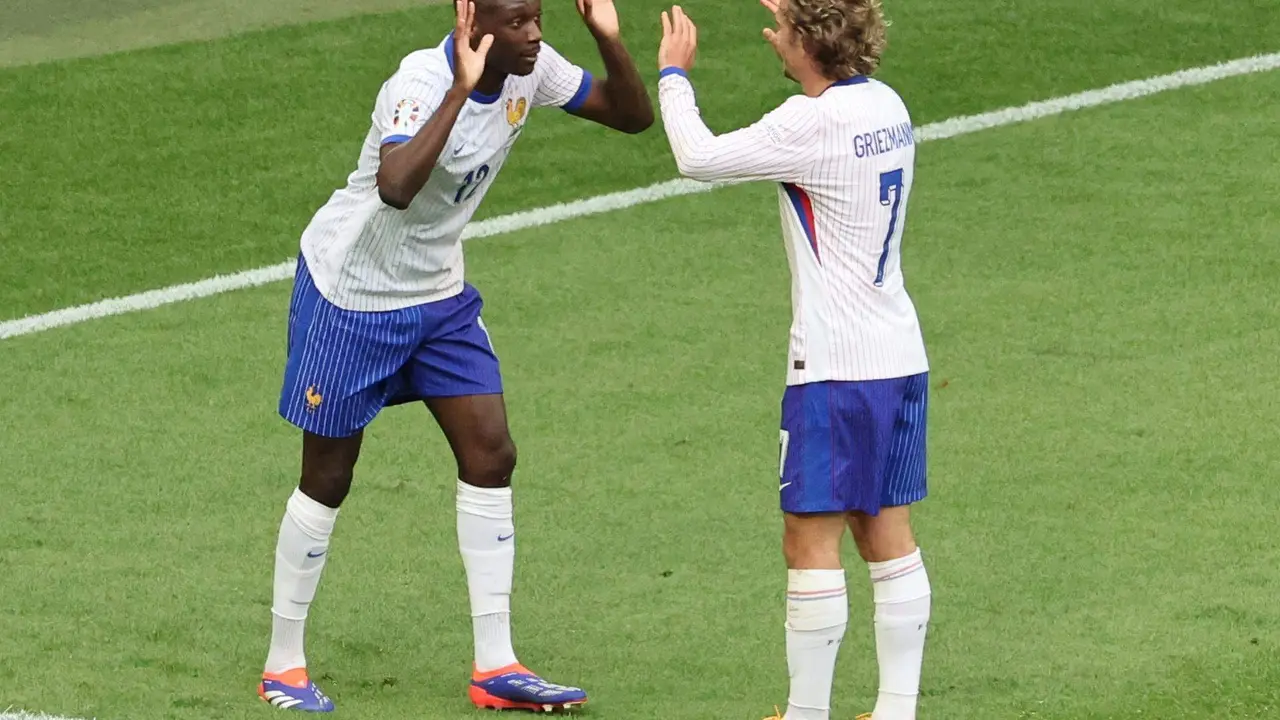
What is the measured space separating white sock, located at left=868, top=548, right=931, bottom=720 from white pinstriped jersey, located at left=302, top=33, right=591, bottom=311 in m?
1.29

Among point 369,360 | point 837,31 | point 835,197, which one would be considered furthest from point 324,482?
point 837,31

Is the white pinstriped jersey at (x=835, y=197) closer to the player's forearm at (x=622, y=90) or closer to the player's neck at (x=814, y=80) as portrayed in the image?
the player's neck at (x=814, y=80)

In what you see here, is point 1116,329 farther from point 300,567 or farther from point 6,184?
point 6,184

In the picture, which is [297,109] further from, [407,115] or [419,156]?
[419,156]

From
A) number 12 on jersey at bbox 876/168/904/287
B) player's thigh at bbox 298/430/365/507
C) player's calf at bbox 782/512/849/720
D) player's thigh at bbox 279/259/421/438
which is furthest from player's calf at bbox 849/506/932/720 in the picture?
player's thigh at bbox 298/430/365/507

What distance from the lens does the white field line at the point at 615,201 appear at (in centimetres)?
906

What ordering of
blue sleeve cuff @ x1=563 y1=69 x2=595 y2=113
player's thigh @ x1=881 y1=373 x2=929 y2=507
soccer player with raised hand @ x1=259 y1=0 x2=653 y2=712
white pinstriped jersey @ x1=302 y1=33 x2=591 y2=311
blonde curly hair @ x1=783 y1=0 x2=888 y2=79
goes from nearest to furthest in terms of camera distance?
blonde curly hair @ x1=783 y1=0 x2=888 y2=79 → player's thigh @ x1=881 y1=373 x2=929 y2=507 → white pinstriped jersey @ x1=302 y1=33 x2=591 y2=311 → soccer player with raised hand @ x1=259 y1=0 x2=653 y2=712 → blue sleeve cuff @ x1=563 y1=69 x2=595 y2=113

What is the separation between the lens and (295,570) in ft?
18.1

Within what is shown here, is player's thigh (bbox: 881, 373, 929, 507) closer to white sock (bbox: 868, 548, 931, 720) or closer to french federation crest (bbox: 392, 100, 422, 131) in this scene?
white sock (bbox: 868, 548, 931, 720)

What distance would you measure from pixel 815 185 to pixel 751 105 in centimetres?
664

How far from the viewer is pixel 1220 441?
7.48 m

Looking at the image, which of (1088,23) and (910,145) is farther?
(1088,23)

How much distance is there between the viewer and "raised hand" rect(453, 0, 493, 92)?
4992mm

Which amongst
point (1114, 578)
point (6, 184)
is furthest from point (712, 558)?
point (6, 184)
